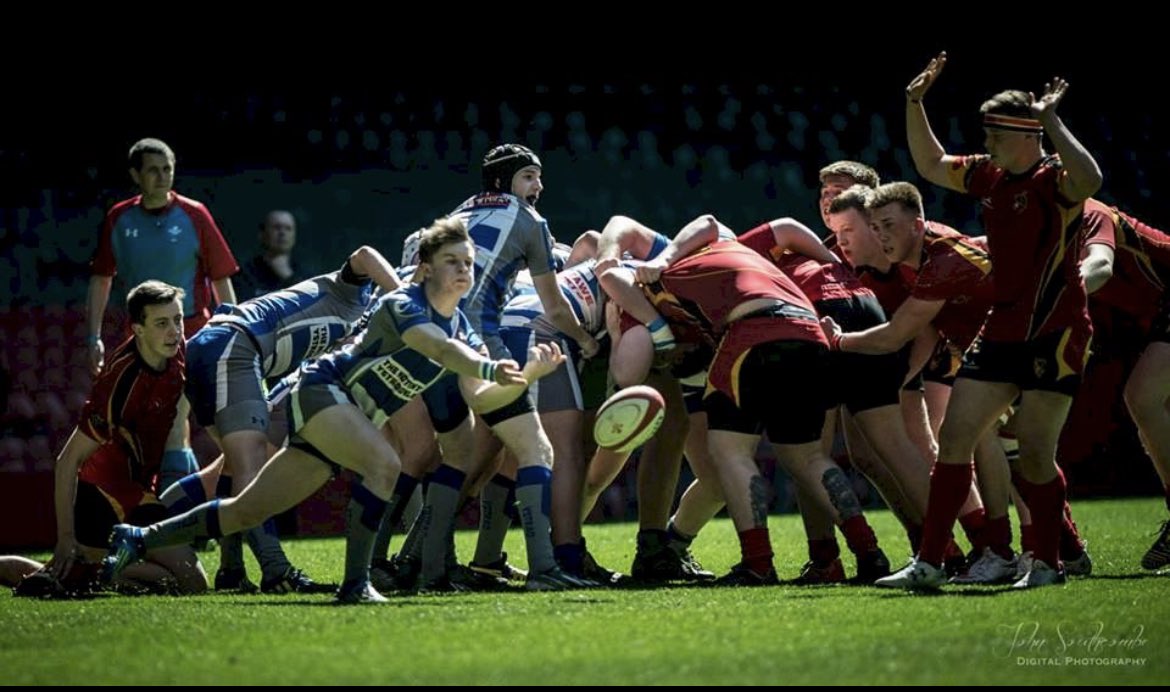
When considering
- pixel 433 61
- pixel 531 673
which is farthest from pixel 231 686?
pixel 433 61

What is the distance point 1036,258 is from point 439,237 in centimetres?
227

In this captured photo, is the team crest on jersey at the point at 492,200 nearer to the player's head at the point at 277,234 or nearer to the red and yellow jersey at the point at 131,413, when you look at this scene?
the red and yellow jersey at the point at 131,413

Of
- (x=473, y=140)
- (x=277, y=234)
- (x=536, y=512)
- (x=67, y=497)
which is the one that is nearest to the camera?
(x=536, y=512)

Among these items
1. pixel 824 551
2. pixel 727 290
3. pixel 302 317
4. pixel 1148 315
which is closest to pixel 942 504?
pixel 824 551

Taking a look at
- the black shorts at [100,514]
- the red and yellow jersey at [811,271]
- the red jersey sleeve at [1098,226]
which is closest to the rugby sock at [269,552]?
the black shorts at [100,514]

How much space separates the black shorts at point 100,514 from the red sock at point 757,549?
2.50 m

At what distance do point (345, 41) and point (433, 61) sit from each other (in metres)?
0.72

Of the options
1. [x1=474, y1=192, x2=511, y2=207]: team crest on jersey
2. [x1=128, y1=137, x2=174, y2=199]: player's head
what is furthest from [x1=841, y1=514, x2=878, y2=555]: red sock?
[x1=128, y1=137, x2=174, y2=199]: player's head

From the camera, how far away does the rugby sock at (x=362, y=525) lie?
23.5 feet

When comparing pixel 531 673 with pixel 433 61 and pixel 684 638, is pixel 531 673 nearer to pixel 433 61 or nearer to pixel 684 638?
pixel 684 638

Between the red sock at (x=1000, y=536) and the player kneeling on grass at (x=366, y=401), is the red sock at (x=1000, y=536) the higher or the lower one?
the lower one

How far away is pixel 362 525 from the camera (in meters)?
7.14

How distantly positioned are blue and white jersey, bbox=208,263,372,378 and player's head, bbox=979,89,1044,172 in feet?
9.89

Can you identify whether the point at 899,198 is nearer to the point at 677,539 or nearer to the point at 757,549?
the point at 757,549
